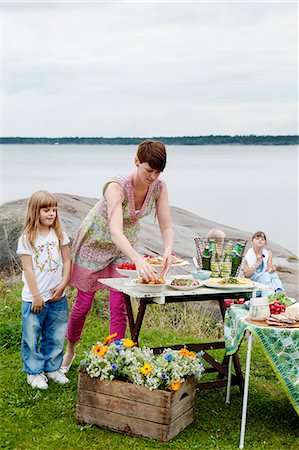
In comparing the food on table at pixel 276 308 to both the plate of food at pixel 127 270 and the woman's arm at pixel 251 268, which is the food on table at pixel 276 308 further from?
the woman's arm at pixel 251 268

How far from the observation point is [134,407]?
522cm

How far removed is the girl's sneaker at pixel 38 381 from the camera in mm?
6125

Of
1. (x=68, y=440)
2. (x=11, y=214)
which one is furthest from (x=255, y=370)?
(x=11, y=214)

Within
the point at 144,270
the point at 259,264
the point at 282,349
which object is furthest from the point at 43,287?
the point at 259,264

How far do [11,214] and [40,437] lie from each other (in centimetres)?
567

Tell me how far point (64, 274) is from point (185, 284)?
1.04m

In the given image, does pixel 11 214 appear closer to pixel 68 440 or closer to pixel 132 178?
pixel 132 178

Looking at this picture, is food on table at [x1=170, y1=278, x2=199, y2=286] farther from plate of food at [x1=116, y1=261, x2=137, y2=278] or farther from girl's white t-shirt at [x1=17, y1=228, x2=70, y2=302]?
girl's white t-shirt at [x1=17, y1=228, x2=70, y2=302]

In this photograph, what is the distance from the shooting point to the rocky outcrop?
10.3 metres

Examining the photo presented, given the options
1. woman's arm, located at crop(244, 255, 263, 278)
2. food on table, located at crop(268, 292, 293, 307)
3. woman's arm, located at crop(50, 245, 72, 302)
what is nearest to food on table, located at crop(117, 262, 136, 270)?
woman's arm, located at crop(50, 245, 72, 302)

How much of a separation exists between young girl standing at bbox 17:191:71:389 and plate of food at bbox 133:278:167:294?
0.89 meters

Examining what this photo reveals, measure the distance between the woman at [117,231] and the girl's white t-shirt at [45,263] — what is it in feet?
0.85

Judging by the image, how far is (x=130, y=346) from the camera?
554 cm

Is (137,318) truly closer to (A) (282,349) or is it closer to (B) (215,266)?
(B) (215,266)
